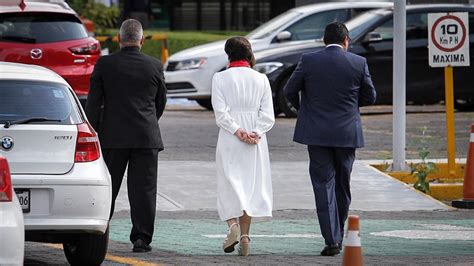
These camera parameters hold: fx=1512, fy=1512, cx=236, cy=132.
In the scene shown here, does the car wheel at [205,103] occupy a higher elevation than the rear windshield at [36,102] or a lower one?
lower

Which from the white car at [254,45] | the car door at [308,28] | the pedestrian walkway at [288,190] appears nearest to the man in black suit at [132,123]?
the pedestrian walkway at [288,190]

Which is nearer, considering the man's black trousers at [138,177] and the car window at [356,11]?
the man's black trousers at [138,177]

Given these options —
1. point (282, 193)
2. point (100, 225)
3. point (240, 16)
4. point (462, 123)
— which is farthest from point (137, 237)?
point (240, 16)

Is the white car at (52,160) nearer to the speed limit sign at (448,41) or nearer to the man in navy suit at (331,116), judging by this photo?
the man in navy suit at (331,116)

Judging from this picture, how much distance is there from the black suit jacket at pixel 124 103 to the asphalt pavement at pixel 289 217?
831mm

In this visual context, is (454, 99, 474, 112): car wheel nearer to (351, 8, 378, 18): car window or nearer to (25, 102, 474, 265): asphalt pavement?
(351, 8, 378, 18): car window

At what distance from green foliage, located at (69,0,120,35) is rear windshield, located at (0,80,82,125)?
80.2 ft

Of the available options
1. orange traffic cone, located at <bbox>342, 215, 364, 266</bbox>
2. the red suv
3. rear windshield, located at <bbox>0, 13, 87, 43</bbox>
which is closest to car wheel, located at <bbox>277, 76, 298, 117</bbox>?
the red suv

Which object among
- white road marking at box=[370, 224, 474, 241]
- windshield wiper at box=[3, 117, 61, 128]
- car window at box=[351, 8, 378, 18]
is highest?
car window at box=[351, 8, 378, 18]

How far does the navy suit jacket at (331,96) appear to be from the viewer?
10.8 metres

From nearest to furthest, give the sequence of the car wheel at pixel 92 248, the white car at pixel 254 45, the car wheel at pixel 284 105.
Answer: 1. the car wheel at pixel 92 248
2. the car wheel at pixel 284 105
3. the white car at pixel 254 45

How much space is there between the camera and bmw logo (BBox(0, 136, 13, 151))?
9500 mm

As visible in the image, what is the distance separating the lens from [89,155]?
9.73 meters

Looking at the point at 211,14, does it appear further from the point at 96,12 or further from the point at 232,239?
the point at 232,239
